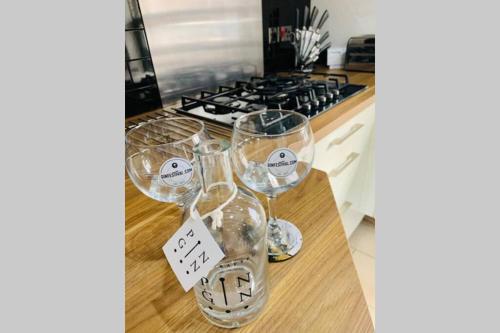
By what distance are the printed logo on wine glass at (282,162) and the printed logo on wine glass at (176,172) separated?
0.13 metres

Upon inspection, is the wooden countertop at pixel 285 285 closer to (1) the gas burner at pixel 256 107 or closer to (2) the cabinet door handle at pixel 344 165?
(1) the gas burner at pixel 256 107

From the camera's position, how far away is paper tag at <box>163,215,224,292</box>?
0.34 metres

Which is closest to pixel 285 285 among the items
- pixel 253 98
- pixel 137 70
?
pixel 253 98

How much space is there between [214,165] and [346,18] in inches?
62.0

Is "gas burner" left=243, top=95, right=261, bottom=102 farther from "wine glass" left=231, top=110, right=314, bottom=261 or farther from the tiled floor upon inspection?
the tiled floor

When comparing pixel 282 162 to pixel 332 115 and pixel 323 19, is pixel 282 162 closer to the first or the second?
pixel 332 115

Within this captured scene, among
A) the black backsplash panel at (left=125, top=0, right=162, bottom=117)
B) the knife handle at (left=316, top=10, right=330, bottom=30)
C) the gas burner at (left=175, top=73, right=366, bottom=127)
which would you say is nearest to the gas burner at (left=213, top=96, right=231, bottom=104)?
the gas burner at (left=175, top=73, right=366, bottom=127)

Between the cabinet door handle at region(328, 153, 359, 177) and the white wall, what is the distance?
2.44 ft

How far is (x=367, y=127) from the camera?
126 cm

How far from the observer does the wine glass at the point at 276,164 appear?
17.0 inches

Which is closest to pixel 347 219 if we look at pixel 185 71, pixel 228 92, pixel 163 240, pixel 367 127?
pixel 367 127

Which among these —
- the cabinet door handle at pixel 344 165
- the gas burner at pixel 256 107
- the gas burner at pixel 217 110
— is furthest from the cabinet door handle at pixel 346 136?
the gas burner at pixel 217 110

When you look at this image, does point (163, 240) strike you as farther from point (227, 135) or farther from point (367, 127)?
point (367, 127)

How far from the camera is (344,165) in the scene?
3.96ft
